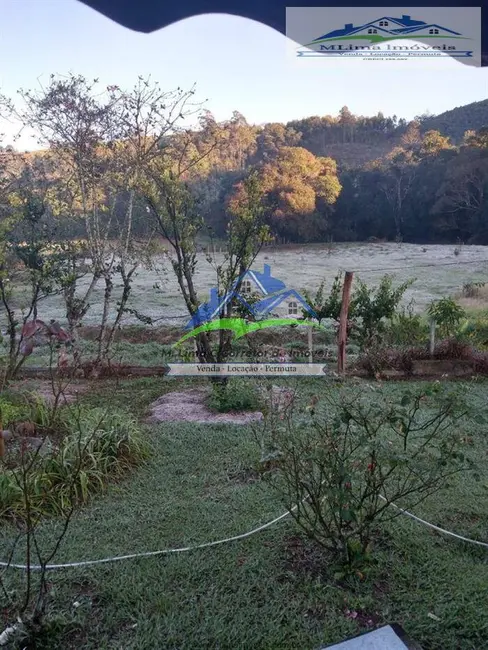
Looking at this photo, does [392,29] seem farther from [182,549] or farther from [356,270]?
[182,549]

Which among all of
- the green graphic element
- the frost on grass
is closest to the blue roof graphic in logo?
the green graphic element

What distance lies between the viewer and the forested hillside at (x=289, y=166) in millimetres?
4594

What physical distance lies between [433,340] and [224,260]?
85.5 inches

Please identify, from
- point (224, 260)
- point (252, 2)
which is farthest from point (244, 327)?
point (252, 2)

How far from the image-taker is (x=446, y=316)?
5.12m

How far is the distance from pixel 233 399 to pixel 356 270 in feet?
6.94

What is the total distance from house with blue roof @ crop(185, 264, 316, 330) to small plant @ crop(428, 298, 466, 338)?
4.09ft

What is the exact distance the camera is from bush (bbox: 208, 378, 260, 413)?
380cm

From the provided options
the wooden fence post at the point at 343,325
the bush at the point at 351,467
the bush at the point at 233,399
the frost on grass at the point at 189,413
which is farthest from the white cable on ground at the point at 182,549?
the wooden fence post at the point at 343,325

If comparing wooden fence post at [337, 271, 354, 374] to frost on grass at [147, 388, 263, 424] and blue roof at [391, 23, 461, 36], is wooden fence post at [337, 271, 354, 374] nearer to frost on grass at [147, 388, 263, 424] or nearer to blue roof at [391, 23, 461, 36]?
frost on grass at [147, 388, 263, 424]

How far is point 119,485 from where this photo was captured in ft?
8.63

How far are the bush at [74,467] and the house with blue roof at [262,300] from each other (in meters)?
1.57

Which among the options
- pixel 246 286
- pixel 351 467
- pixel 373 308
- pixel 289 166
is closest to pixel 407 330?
pixel 373 308

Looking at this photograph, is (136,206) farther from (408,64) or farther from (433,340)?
(433,340)
